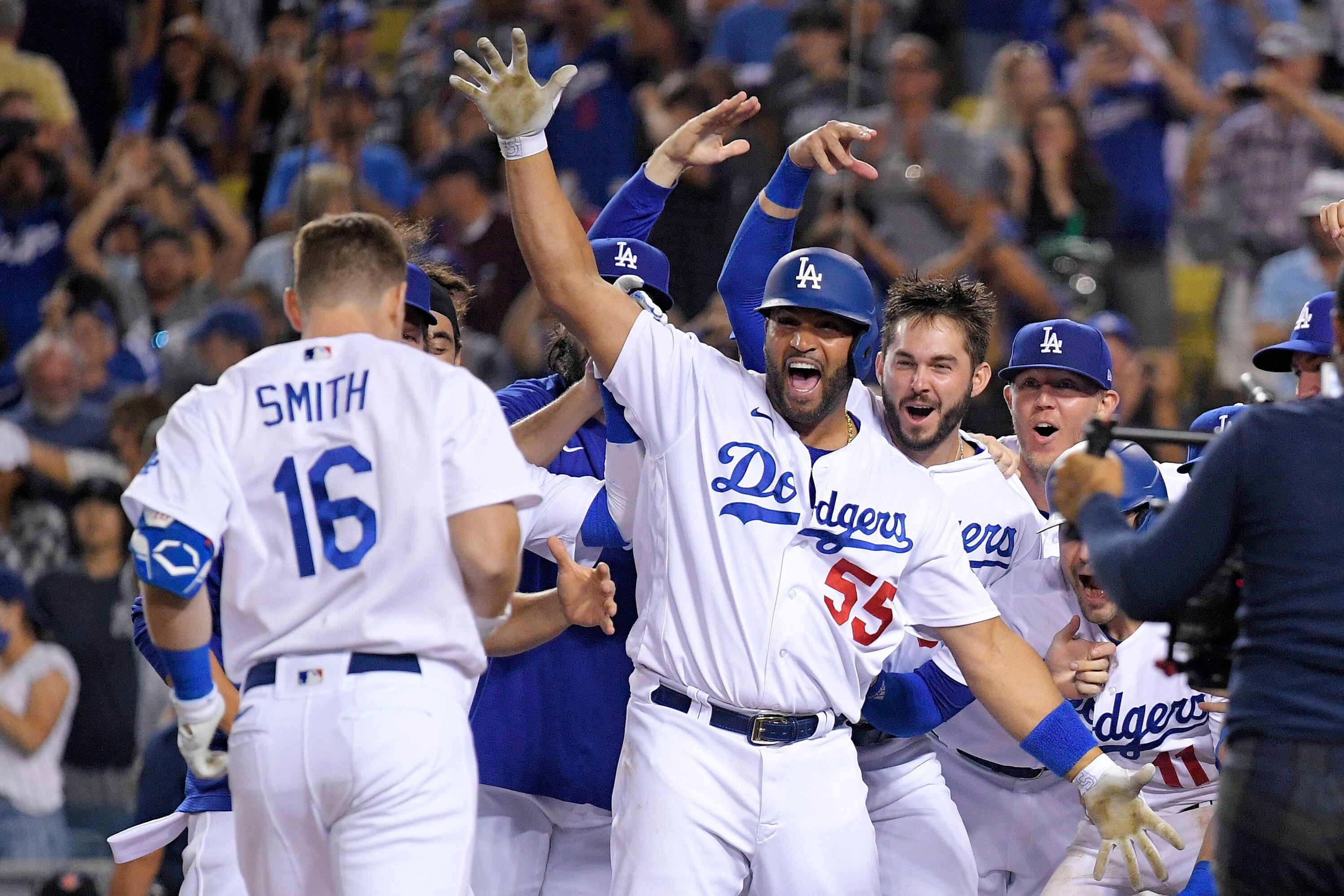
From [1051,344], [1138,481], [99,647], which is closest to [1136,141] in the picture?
[1051,344]

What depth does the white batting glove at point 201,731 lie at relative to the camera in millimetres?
2955

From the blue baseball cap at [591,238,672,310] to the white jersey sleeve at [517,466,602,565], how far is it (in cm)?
62

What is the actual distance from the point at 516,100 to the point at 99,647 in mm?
4560

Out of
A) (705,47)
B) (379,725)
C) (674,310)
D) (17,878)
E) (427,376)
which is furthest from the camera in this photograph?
(705,47)

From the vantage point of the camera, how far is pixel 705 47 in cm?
821

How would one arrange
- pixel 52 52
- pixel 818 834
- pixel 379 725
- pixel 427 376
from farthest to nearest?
pixel 52 52
pixel 818 834
pixel 427 376
pixel 379 725

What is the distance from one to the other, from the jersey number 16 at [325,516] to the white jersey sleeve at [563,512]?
109 cm

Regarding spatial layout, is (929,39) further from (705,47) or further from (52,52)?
(52,52)

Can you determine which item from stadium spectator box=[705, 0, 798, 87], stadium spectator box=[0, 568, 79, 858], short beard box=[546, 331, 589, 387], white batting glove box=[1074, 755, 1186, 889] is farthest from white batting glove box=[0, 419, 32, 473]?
white batting glove box=[1074, 755, 1186, 889]

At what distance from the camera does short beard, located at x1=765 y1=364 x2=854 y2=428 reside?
12.0 feet

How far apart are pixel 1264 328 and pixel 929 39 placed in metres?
2.36

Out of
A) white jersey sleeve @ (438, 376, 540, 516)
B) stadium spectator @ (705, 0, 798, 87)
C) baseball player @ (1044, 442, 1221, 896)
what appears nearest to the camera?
white jersey sleeve @ (438, 376, 540, 516)

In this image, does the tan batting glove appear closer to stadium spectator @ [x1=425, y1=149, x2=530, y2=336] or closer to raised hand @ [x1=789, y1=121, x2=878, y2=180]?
raised hand @ [x1=789, y1=121, x2=878, y2=180]

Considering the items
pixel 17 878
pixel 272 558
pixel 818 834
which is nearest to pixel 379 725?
pixel 272 558
